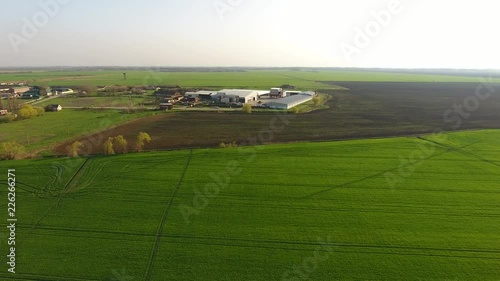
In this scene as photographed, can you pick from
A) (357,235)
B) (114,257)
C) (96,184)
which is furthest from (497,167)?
(96,184)

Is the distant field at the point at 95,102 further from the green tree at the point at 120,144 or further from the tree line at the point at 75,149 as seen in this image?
the green tree at the point at 120,144

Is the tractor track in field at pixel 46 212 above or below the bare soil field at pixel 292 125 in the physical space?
below

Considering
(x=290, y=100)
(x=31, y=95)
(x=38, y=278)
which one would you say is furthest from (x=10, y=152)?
(x=31, y=95)

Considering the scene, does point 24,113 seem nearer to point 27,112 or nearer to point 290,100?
point 27,112

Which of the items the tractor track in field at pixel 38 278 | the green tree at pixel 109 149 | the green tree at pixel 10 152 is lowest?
the tractor track in field at pixel 38 278

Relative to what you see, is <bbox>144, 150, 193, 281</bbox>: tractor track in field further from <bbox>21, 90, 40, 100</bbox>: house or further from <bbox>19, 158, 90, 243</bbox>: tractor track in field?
<bbox>21, 90, 40, 100</bbox>: house

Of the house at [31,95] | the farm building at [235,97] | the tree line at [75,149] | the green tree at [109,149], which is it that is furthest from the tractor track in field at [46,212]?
the house at [31,95]

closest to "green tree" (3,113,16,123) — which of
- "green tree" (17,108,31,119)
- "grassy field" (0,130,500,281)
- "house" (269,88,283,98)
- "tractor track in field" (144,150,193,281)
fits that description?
"green tree" (17,108,31,119)
